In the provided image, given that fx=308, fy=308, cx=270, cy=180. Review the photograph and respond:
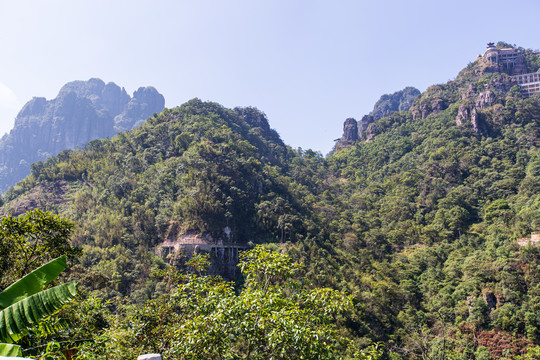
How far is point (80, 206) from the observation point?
35938mm

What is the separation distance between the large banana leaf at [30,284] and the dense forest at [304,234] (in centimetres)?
195

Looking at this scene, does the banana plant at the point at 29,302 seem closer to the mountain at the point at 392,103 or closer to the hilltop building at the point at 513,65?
the hilltop building at the point at 513,65

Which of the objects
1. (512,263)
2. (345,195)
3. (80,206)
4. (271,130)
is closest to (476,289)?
(512,263)

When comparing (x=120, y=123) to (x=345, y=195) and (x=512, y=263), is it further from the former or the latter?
(x=512, y=263)

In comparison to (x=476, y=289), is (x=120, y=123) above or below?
above

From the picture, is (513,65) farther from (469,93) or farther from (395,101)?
(395,101)

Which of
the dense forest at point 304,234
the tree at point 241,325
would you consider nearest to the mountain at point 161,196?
the dense forest at point 304,234

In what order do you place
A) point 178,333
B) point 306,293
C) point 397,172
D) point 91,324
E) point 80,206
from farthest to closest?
point 397,172
point 80,206
point 91,324
point 306,293
point 178,333

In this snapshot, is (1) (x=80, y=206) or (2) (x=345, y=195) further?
(2) (x=345, y=195)

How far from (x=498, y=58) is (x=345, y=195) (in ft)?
174

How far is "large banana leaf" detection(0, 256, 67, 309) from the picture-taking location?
289 cm

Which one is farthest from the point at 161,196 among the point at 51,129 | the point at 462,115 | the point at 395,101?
the point at 51,129

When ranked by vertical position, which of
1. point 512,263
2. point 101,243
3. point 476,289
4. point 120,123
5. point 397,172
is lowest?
point 476,289

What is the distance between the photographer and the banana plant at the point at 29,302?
2.69 meters
